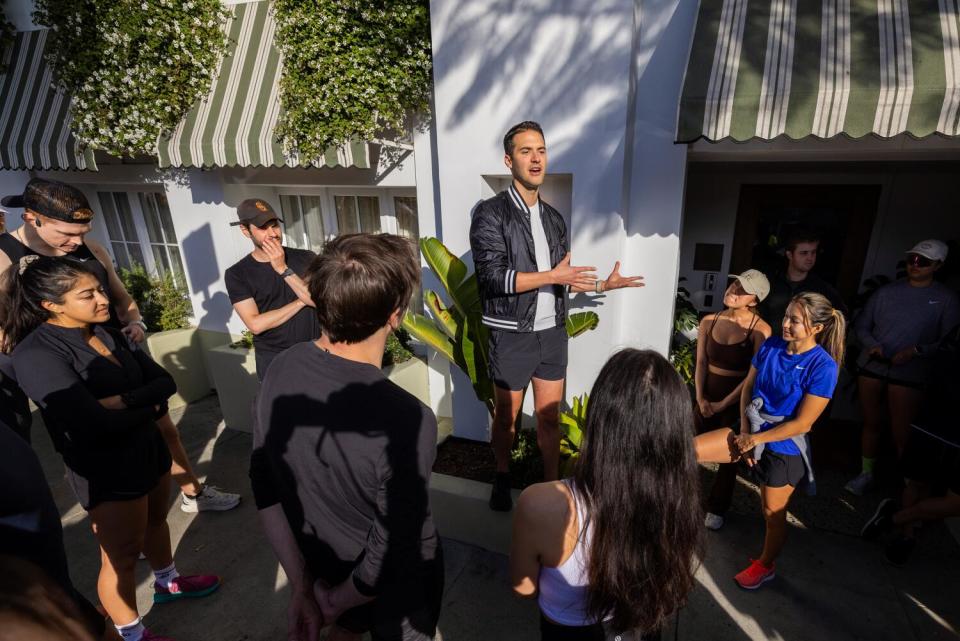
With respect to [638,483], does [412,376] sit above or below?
below

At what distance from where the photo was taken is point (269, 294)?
326 centimetres

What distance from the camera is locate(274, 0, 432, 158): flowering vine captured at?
3752mm

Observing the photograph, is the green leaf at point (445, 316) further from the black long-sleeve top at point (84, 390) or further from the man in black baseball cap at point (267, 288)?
the black long-sleeve top at point (84, 390)

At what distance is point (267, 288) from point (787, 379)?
3.30 metres

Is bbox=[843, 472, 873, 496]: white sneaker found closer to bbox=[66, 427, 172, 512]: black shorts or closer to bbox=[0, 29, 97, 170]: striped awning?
bbox=[66, 427, 172, 512]: black shorts

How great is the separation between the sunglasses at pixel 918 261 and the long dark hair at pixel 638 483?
3251mm

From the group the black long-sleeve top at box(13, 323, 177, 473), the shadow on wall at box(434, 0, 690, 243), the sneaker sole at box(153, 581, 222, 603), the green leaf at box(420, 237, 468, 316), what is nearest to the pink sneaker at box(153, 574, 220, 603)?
the sneaker sole at box(153, 581, 222, 603)

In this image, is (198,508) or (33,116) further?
(33,116)

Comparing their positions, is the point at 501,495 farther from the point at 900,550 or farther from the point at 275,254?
the point at 900,550

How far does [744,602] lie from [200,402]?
20.2 ft

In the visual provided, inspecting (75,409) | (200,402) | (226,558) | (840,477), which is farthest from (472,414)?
(200,402)

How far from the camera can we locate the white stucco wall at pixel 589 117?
Answer: 11.0ft

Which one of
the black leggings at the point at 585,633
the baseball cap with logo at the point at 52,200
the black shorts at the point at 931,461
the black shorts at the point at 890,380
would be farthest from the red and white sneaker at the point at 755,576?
the baseball cap with logo at the point at 52,200

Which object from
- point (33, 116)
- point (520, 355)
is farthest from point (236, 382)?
point (33, 116)
